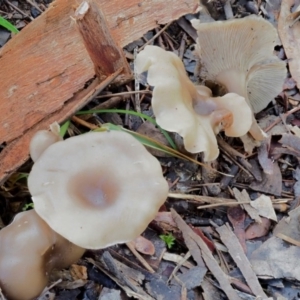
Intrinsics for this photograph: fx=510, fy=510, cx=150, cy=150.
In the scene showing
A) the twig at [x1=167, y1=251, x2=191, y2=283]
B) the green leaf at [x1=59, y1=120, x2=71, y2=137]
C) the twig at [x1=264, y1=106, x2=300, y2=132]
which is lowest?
the twig at [x1=167, y1=251, x2=191, y2=283]

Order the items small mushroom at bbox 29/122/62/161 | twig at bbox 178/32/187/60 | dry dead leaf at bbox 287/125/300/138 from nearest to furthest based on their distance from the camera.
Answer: small mushroom at bbox 29/122/62/161
dry dead leaf at bbox 287/125/300/138
twig at bbox 178/32/187/60

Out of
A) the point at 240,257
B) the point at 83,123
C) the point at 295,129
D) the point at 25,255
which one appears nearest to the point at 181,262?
the point at 240,257

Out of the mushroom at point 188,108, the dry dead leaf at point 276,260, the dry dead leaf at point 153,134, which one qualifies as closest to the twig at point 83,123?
the dry dead leaf at point 153,134

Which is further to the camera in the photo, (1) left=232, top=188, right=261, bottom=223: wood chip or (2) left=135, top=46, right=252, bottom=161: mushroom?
(1) left=232, top=188, right=261, bottom=223: wood chip

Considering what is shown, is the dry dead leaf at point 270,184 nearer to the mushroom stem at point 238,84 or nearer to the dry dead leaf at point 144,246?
the mushroom stem at point 238,84

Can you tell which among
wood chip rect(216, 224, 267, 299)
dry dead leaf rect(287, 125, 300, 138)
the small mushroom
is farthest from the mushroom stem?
the small mushroom

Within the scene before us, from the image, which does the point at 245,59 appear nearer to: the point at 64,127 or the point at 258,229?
the point at 258,229

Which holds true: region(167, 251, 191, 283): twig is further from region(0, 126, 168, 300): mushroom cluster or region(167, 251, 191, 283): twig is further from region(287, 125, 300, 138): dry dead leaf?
region(287, 125, 300, 138): dry dead leaf

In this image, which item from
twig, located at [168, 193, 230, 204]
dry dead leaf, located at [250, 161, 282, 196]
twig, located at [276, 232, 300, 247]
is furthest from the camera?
dry dead leaf, located at [250, 161, 282, 196]
